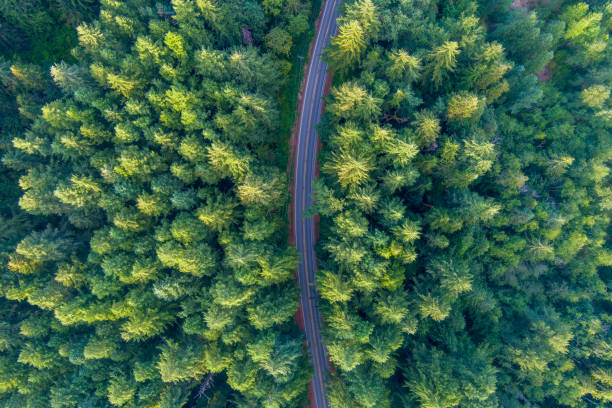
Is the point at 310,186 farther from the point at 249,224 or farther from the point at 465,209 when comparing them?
the point at 465,209

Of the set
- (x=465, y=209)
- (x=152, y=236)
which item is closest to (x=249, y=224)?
(x=152, y=236)

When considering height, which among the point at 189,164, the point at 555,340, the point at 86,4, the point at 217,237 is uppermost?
the point at 86,4

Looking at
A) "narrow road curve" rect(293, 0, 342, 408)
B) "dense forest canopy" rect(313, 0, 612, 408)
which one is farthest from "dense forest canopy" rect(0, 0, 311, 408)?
"dense forest canopy" rect(313, 0, 612, 408)

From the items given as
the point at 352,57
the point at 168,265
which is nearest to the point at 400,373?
the point at 168,265

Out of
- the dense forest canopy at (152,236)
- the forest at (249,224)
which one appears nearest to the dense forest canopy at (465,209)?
the forest at (249,224)

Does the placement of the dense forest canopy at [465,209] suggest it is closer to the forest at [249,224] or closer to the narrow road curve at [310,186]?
the forest at [249,224]

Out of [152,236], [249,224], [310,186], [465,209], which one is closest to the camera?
[249,224]

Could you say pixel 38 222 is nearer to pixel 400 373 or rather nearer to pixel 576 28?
pixel 400 373
